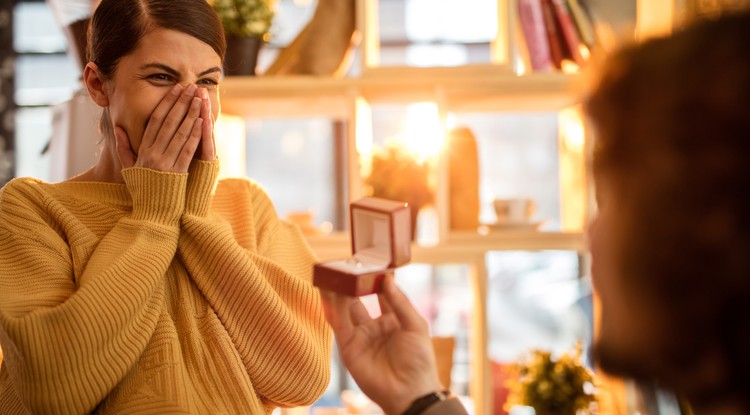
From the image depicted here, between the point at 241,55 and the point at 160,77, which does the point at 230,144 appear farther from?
the point at 160,77

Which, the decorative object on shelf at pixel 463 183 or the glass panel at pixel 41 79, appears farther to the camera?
the glass panel at pixel 41 79

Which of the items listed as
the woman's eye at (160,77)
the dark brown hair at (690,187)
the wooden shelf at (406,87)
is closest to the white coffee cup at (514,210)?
the wooden shelf at (406,87)

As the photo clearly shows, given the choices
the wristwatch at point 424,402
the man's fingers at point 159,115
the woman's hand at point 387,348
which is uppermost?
the man's fingers at point 159,115

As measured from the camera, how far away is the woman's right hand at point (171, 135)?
1.27m

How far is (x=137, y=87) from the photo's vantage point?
50.3 inches

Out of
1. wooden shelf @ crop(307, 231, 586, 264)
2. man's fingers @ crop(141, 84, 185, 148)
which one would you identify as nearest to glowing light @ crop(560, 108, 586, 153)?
wooden shelf @ crop(307, 231, 586, 264)

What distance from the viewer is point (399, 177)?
196 centimetres

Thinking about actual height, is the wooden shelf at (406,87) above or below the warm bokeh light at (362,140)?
above

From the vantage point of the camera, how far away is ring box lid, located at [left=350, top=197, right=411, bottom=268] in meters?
0.99

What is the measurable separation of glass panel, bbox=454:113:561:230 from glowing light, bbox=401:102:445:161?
44cm

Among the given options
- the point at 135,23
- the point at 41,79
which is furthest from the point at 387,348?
the point at 41,79

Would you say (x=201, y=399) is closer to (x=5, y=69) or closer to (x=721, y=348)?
(x=721, y=348)

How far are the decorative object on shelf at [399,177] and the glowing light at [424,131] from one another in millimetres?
38

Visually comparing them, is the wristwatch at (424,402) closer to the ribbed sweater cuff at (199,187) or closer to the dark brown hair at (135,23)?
the ribbed sweater cuff at (199,187)
